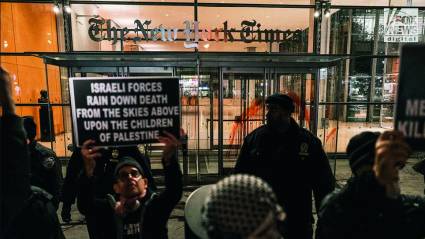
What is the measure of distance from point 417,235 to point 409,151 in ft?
1.67

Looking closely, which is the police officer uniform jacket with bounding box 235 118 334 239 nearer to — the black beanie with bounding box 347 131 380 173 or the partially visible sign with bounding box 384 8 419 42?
the black beanie with bounding box 347 131 380 173

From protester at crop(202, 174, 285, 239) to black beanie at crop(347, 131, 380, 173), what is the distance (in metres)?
1.01

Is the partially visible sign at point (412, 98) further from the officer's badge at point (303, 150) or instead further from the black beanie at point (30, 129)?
the black beanie at point (30, 129)

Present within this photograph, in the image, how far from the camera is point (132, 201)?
2.40m

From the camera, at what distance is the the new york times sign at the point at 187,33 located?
7.29 m

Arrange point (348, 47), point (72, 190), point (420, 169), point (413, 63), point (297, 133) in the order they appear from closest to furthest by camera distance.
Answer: point (413, 63)
point (297, 133)
point (420, 169)
point (72, 190)
point (348, 47)

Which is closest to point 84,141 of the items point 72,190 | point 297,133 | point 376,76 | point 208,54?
point 72,190

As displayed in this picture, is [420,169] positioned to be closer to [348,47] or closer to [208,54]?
[208,54]

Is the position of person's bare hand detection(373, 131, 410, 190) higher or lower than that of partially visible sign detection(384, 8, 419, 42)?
lower

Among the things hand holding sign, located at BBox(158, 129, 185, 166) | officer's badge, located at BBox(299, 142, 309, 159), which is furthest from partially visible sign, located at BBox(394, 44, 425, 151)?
hand holding sign, located at BBox(158, 129, 185, 166)

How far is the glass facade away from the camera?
6.85 m

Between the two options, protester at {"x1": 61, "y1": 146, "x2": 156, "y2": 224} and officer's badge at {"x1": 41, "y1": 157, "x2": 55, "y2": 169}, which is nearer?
protester at {"x1": 61, "y1": 146, "x2": 156, "y2": 224}

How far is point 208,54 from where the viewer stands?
5145 millimetres

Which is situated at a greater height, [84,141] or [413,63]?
[413,63]
